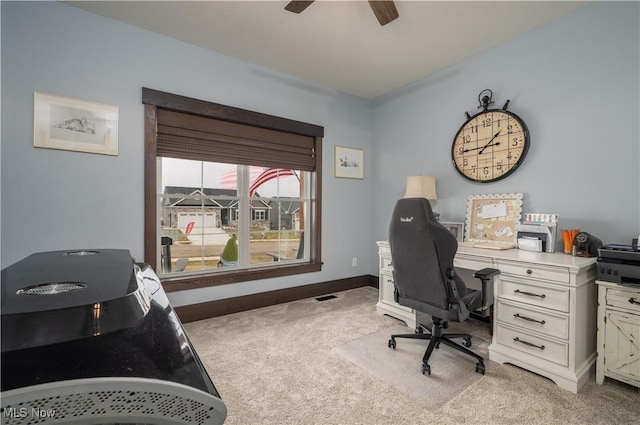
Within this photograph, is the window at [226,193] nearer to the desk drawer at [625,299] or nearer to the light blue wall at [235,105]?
the light blue wall at [235,105]

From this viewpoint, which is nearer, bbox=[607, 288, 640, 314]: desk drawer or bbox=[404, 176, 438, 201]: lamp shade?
bbox=[607, 288, 640, 314]: desk drawer

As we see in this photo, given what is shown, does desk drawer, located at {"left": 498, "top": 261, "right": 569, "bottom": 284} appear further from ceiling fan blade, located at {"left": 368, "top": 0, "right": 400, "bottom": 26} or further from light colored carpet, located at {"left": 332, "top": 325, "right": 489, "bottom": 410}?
ceiling fan blade, located at {"left": 368, "top": 0, "right": 400, "bottom": 26}

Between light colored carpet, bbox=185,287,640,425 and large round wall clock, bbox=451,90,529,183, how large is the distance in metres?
1.73

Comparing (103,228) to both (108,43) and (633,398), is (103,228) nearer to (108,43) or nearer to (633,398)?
(108,43)

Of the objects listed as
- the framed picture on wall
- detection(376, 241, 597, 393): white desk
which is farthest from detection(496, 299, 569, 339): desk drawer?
the framed picture on wall

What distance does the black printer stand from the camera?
1676mm

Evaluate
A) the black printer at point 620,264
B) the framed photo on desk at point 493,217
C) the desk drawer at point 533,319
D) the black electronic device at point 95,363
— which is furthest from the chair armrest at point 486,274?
the black electronic device at point 95,363

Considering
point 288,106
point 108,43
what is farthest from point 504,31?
point 108,43

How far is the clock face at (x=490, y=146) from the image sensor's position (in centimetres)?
260

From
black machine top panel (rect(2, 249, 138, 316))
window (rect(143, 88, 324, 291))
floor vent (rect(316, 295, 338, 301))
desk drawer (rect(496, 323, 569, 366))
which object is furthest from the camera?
floor vent (rect(316, 295, 338, 301))

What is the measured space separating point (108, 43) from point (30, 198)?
4.62 ft

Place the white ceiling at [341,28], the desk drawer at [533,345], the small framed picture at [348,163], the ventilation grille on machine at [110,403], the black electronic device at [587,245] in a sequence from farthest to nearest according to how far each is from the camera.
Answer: the small framed picture at [348,163] < the white ceiling at [341,28] < the black electronic device at [587,245] < the desk drawer at [533,345] < the ventilation grille on machine at [110,403]

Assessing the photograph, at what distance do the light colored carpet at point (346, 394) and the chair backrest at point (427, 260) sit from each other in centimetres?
47

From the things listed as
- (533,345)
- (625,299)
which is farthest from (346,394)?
(625,299)
